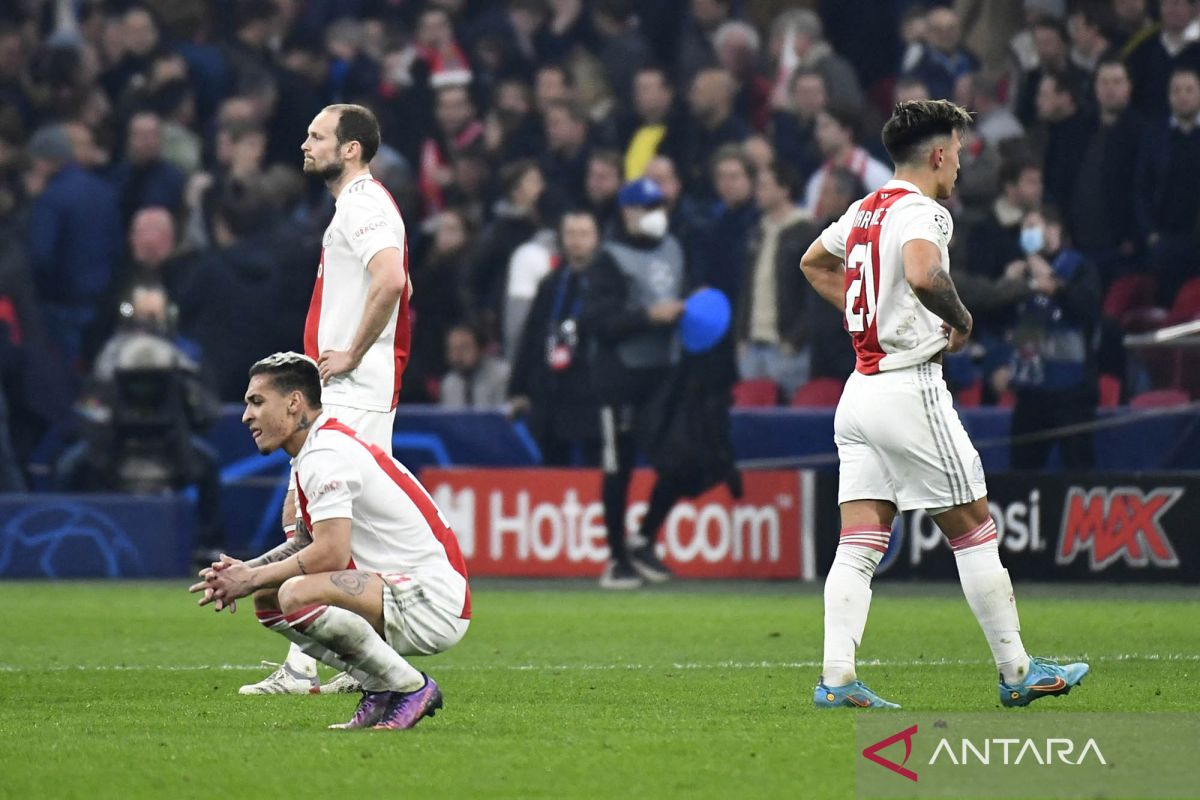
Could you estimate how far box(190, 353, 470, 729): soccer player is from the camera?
22.9 ft

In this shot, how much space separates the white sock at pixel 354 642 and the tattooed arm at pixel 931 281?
210cm

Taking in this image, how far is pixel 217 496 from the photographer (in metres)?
16.2

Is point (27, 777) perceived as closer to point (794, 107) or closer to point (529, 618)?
point (529, 618)

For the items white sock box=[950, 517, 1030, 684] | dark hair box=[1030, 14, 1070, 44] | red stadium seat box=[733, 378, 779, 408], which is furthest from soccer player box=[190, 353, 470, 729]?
dark hair box=[1030, 14, 1070, 44]

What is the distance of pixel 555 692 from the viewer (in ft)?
28.3

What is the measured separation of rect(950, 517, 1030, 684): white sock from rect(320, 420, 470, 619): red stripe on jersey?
169cm

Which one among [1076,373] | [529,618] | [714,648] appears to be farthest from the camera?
[1076,373]

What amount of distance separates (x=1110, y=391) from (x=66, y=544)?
23.4 feet

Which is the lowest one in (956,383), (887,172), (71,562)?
(71,562)

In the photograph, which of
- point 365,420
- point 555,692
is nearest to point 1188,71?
point 365,420

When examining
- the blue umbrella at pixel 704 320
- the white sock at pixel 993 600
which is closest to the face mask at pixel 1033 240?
the blue umbrella at pixel 704 320

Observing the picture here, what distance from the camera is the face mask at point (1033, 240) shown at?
14.8 metres

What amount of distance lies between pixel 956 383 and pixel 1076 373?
4.47 feet

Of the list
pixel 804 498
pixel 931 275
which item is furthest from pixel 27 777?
pixel 804 498
